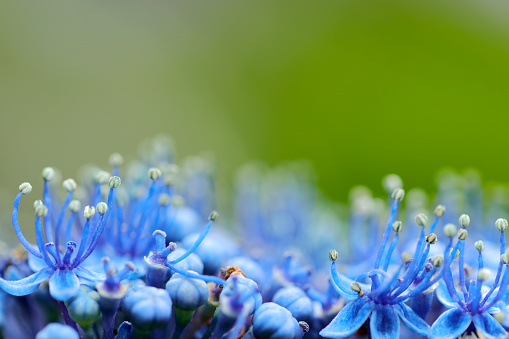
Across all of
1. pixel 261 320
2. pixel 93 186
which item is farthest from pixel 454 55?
pixel 261 320

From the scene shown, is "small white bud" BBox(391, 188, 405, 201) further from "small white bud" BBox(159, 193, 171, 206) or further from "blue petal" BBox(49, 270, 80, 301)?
"blue petal" BBox(49, 270, 80, 301)

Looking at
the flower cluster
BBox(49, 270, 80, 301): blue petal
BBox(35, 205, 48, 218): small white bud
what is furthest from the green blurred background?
BBox(49, 270, 80, 301): blue petal

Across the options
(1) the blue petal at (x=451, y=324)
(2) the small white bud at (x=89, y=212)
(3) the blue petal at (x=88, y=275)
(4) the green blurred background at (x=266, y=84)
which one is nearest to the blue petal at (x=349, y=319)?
(1) the blue petal at (x=451, y=324)

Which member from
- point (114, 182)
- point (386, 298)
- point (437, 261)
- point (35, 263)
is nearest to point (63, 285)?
point (35, 263)

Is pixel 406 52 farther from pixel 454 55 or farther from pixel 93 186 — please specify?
pixel 93 186

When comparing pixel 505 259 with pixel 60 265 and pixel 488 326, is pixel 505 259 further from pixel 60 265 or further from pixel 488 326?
pixel 60 265

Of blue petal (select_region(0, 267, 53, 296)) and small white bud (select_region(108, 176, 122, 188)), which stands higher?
small white bud (select_region(108, 176, 122, 188))
